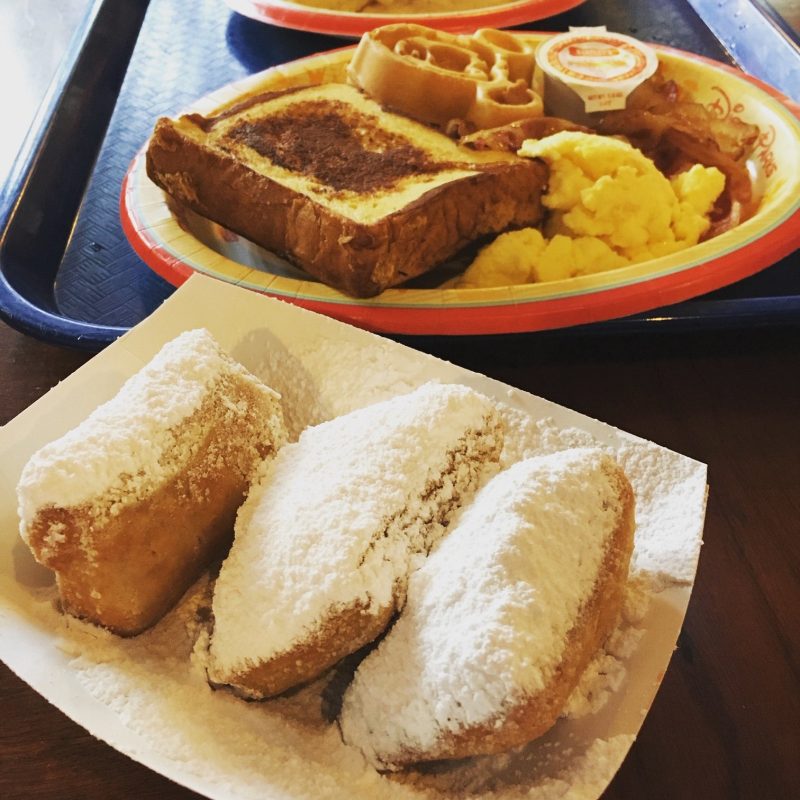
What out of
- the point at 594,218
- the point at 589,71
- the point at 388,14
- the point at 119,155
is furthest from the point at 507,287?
the point at 388,14

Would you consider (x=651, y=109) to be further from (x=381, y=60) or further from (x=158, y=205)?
(x=158, y=205)

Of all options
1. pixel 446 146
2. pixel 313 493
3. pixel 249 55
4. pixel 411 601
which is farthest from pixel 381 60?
pixel 411 601

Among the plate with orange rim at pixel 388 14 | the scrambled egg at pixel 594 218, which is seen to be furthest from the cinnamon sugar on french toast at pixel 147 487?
the plate with orange rim at pixel 388 14

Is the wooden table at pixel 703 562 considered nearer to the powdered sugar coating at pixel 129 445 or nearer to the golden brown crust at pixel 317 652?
the golden brown crust at pixel 317 652

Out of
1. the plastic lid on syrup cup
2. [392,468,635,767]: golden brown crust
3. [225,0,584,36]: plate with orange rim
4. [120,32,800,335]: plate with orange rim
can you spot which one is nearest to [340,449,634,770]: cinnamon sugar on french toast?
[392,468,635,767]: golden brown crust

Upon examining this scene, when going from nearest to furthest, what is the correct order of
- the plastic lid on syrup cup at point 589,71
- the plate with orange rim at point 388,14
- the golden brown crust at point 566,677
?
the golden brown crust at point 566,677 < the plastic lid on syrup cup at point 589,71 < the plate with orange rim at point 388,14

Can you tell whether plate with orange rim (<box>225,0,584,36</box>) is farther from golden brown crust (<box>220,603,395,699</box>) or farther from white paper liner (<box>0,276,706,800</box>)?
golden brown crust (<box>220,603,395,699</box>)
